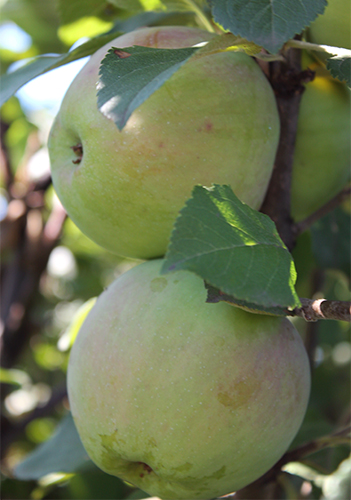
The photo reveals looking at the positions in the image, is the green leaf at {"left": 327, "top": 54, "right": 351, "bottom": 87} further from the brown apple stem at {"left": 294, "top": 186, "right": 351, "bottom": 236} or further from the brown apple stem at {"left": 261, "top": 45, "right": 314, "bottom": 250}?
the brown apple stem at {"left": 294, "top": 186, "right": 351, "bottom": 236}

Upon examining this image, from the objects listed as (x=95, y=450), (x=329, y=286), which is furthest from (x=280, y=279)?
(x=329, y=286)

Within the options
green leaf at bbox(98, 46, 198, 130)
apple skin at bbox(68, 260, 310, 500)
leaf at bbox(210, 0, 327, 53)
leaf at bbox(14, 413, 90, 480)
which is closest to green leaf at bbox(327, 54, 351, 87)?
leaf at bbox(210, 0, 327, 53)

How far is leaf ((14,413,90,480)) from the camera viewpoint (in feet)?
2.72

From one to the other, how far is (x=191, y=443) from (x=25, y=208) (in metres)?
1.12

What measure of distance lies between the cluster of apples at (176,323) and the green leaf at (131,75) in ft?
0.19

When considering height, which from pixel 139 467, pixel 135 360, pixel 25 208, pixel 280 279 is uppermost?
pixel 280 279

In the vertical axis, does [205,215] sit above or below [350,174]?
above

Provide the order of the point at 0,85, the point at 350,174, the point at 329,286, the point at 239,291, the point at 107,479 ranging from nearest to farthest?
the point at 239,291, the point at 0,85, the point at 350,174, the point at 107,479, the point at 329,286

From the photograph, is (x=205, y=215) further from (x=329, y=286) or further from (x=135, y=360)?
(x=329, y=286)

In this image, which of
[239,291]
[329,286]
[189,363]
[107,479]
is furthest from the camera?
[329,286]

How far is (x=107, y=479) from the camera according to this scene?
1078 millimetres

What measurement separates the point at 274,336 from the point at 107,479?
72 cm

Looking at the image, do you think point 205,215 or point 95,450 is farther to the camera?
point 95,450

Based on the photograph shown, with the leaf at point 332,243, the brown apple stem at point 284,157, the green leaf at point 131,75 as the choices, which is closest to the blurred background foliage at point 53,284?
the leaf at point 332,243
